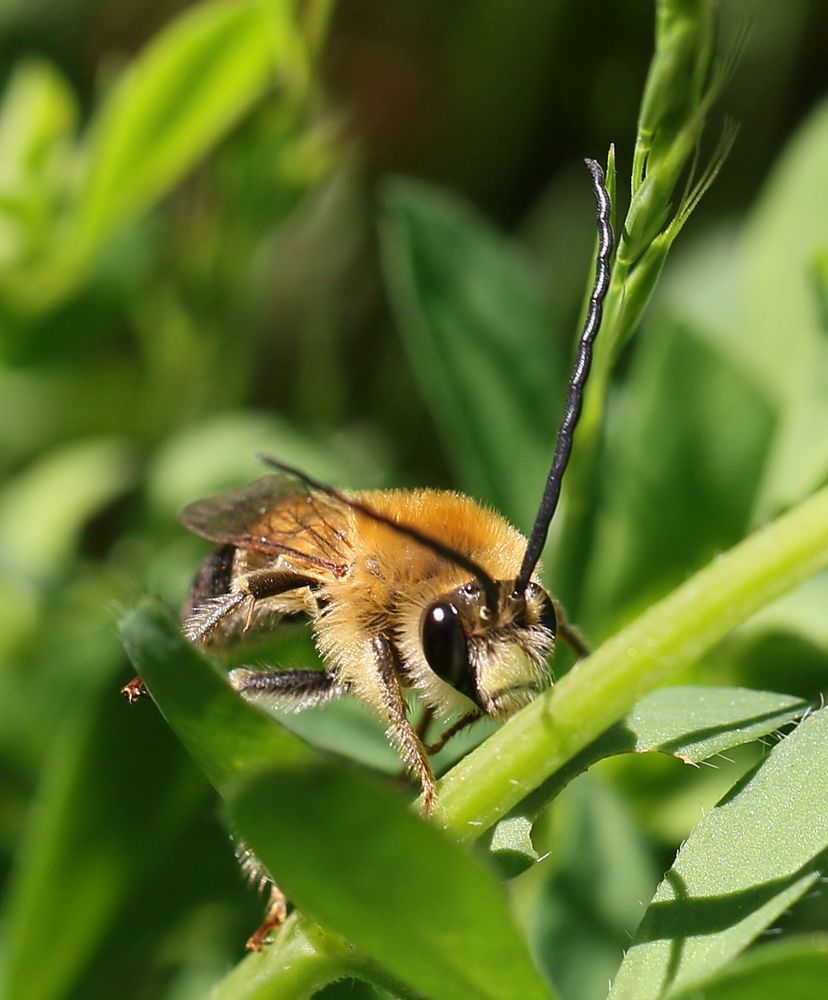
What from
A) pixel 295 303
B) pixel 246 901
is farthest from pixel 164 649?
pixel 295 303

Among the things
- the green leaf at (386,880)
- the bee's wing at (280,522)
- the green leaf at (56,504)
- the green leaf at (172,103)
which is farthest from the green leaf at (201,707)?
the green leaf at (172,103)

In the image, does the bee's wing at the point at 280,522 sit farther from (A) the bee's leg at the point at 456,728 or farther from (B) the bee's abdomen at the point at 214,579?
(A) the bee's leg at the point at 456,728

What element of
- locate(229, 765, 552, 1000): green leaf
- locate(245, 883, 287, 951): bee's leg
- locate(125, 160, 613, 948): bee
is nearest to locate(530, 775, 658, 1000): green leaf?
locate(125, 160, 613, 948): bee

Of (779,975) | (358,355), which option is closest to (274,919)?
(779,975)

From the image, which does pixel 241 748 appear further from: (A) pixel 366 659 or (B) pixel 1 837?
(B) pixel 1 837

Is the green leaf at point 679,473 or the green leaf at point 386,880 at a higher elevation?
the green leaf at point 386,880

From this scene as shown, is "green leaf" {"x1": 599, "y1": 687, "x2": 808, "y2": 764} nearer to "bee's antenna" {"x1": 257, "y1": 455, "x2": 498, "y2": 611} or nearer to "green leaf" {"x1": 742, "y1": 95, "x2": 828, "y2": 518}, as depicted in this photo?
"bee's antenna" {"x1": 257, "y1": 455, "x2": 498, "y2": 611}

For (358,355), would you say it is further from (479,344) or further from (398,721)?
(398,721)
